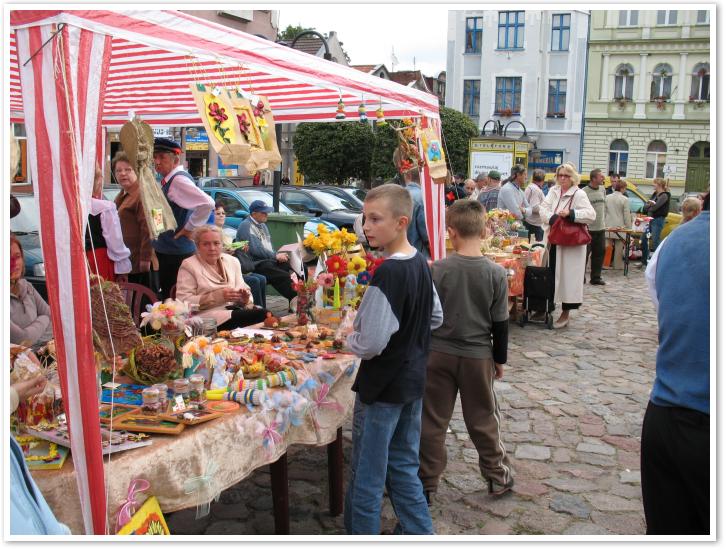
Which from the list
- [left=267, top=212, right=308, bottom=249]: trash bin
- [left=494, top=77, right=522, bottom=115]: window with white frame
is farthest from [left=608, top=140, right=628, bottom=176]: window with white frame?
[left=267, top=212, right=308, bottom=249]: trash bin

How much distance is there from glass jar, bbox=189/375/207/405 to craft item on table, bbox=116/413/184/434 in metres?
0.28

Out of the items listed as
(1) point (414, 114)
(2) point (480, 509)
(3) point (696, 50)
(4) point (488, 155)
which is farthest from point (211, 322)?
(3) point (696, 50)

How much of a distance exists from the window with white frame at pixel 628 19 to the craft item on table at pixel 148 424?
38914 millimetres

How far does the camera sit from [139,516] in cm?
258

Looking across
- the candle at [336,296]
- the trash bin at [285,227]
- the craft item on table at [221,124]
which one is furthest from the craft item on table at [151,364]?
the trash bin at [285,227]

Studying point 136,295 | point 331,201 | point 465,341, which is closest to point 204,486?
point 465,341

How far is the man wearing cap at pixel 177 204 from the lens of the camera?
6.05m

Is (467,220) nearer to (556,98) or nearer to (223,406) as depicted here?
(223,406)

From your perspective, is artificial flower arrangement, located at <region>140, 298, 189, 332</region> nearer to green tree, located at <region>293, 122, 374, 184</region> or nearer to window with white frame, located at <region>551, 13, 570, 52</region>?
green tree, located at <region>293, 122, 374, 184</region>

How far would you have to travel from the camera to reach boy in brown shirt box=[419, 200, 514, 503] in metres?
3.71

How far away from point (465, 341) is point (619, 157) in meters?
37.8
